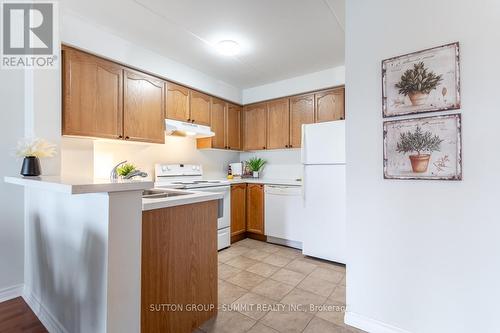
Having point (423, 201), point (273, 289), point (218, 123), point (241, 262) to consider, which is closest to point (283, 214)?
point (241, 262)

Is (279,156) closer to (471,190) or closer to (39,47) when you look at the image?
(471,190)

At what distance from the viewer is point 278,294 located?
2.09 m

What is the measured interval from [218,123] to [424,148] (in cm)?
→ 290

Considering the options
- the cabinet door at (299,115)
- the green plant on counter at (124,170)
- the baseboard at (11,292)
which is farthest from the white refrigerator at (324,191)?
the baseboard at (11,292)

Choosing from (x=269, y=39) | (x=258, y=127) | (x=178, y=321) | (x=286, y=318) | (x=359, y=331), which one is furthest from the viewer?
(x=258, y=127)

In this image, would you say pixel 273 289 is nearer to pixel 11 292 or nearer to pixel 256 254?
pixel 256 254

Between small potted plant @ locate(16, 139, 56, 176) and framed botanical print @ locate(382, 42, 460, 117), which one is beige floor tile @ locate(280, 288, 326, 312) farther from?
small potted plant @ locate(16, 139, 56, 176)

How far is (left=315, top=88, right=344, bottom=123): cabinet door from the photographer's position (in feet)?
10.7

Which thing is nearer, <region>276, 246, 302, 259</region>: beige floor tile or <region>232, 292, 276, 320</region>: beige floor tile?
<region>232, 292, 276, 320</region>: beige floor tile

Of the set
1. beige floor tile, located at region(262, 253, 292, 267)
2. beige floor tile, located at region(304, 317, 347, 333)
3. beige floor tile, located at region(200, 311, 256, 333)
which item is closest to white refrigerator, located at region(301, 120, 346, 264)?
beige floor tile, located at region(262, 253, 292, 267)

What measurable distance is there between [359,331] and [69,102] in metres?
3.05

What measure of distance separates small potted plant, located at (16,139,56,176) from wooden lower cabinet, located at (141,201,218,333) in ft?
3.25

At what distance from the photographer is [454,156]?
136cm

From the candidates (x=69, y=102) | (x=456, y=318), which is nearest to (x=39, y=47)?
(x=69, y=102)
